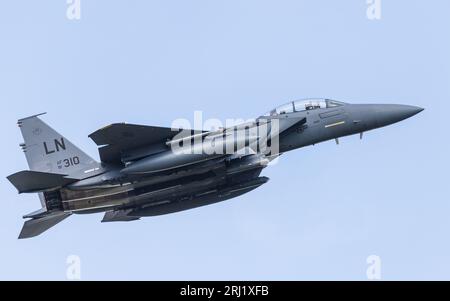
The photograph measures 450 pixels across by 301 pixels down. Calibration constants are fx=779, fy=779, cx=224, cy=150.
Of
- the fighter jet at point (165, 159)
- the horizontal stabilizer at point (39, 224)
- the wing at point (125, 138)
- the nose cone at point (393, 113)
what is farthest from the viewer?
the horizontal stabilizer at point (39, 224)

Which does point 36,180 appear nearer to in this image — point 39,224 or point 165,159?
point 39,224

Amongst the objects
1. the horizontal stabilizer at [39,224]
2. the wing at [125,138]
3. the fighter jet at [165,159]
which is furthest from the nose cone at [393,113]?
the horizontal stabilizer at [39,224]

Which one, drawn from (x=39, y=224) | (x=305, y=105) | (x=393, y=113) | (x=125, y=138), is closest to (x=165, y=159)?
(x=125, y=138)

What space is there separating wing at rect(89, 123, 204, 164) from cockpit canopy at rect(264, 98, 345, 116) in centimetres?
288

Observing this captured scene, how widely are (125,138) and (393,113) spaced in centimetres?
716

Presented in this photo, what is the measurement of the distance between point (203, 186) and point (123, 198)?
2.19 meters

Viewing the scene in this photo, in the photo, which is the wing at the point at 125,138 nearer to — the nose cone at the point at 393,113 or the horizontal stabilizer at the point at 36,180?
the horizontal stabilizer at the point at 36,180

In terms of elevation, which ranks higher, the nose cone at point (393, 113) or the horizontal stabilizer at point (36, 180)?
the nose cone at point (393, 113)

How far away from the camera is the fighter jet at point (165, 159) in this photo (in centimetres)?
1981

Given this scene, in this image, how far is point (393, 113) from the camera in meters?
20.9

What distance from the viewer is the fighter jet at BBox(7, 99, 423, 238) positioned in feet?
65.0

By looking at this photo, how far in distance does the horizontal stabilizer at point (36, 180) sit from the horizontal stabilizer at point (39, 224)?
109 centimetres

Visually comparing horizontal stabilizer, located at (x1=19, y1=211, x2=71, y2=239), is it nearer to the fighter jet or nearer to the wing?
the fighter jet
